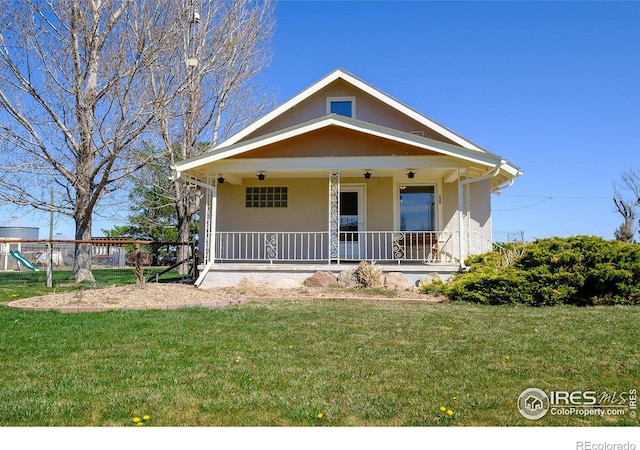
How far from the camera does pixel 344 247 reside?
41.9 feet

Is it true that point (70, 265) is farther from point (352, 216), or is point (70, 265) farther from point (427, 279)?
point (427, 279)

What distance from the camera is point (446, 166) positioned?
1095 centimetres

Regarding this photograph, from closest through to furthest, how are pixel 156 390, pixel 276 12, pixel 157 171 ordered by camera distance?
pixel 156 390, pixel 276 12, pixel 157 171

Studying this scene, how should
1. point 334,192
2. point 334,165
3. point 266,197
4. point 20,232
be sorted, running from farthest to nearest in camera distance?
1. point 20,232
2. point 266,197
3. point 334,192
4. point 334,165

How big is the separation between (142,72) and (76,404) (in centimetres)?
1315

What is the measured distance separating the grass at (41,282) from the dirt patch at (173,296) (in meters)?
1.90

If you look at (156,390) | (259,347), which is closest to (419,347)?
(259,347)

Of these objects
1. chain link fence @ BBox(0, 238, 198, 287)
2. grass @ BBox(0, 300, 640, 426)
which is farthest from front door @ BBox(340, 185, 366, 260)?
grass @ BBox(0, 300, 640, 426)

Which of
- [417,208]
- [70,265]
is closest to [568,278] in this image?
[417,208]

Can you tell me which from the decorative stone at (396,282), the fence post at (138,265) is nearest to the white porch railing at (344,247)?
the decorative stone at (396,282)

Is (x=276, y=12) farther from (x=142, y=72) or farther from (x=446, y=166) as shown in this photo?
(x=446, y=166)

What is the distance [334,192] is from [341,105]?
3.28m

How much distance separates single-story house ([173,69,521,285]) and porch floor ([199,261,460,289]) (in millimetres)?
55

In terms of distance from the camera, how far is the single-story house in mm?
11414
